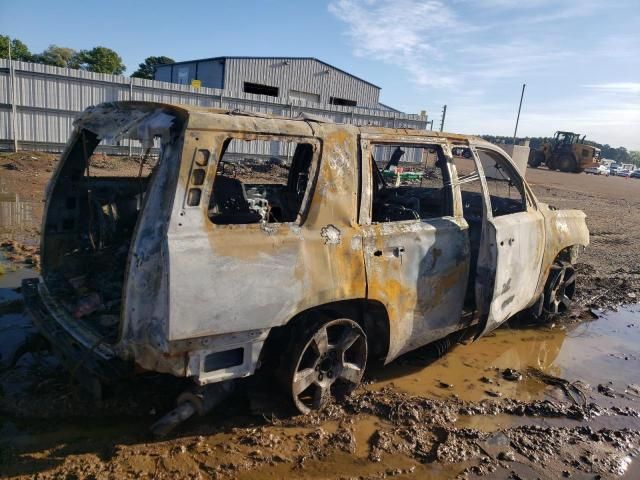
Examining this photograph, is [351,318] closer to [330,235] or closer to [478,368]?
[330,235]

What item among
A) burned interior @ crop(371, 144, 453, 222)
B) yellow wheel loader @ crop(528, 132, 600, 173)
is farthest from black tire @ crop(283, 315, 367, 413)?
yellow wheel loader @ crop(528, 132, 600, 173)

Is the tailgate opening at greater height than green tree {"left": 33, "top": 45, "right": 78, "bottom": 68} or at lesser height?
lesser

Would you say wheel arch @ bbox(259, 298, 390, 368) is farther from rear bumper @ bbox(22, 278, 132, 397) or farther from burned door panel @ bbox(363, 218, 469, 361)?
rear bumper @ bbox(22, 278, 132, 397)

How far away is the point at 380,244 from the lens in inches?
135

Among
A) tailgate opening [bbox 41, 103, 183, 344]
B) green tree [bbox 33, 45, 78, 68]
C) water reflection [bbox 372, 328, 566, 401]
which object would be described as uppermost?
green tree [bbox 33, 45, 78, 68]

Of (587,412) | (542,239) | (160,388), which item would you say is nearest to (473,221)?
(542,239)

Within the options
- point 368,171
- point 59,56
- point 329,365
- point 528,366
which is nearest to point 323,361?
point 329,365

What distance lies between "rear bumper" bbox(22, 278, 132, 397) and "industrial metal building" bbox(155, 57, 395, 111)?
2149 cm

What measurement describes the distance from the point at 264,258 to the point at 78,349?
127cm

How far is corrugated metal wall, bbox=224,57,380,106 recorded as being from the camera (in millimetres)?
24594

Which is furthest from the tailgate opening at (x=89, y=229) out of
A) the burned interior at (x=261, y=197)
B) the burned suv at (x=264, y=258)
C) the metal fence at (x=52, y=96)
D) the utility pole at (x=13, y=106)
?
the utility pole at (x=13, y=106)

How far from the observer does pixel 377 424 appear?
3.44 metres

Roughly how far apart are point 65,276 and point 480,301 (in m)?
3.40

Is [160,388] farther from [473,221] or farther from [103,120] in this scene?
[473,221]
